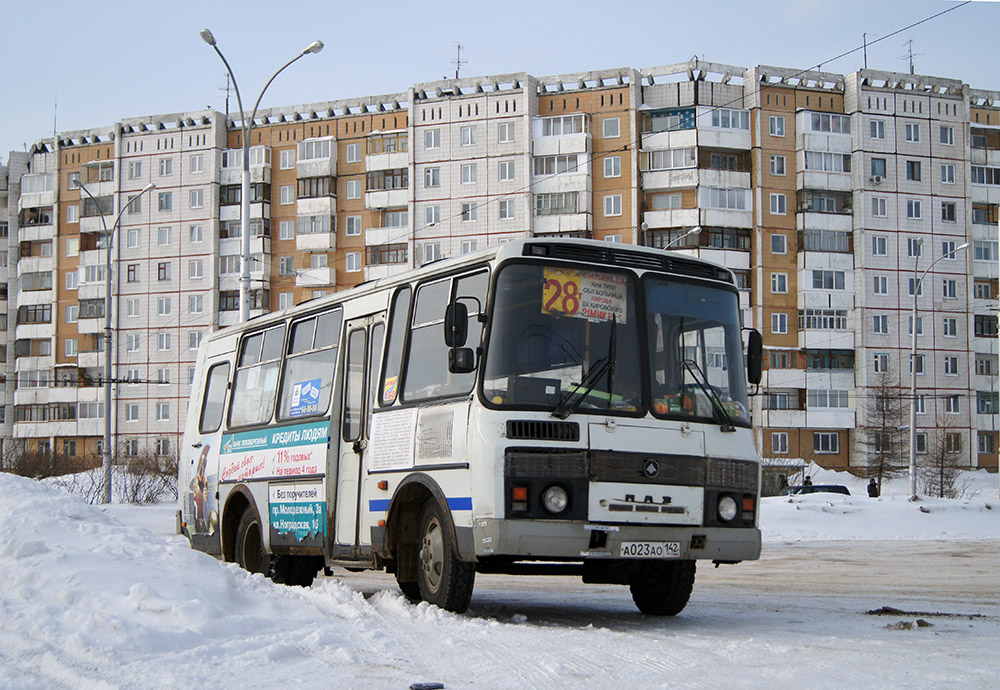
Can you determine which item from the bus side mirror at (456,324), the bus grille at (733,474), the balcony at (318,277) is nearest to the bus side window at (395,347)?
the bus side mirror at (456,324)

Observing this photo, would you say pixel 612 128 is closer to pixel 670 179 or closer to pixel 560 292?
pixel 670 179

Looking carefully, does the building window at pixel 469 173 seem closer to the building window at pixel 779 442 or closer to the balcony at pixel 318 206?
the balcony at pixel 318 206

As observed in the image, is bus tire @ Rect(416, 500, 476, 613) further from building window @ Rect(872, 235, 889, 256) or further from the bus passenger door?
building window @ Rect(872, 235, 889, 256)

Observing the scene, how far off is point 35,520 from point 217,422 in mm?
6053

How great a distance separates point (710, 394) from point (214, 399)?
811 centimetres

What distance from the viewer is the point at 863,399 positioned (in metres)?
71.2

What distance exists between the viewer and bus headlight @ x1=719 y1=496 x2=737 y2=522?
1017cm

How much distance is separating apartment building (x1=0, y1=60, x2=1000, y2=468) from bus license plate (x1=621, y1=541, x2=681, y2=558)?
195 ft

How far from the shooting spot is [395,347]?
1148cm

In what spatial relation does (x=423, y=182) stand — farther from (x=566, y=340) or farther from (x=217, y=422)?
(x=566, y=340)

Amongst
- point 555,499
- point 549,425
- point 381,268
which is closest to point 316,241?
point 381,268

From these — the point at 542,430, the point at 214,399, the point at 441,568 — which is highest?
the point at 214,399

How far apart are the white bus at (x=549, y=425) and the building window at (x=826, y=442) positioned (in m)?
62.3

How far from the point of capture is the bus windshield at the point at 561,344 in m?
9.66
